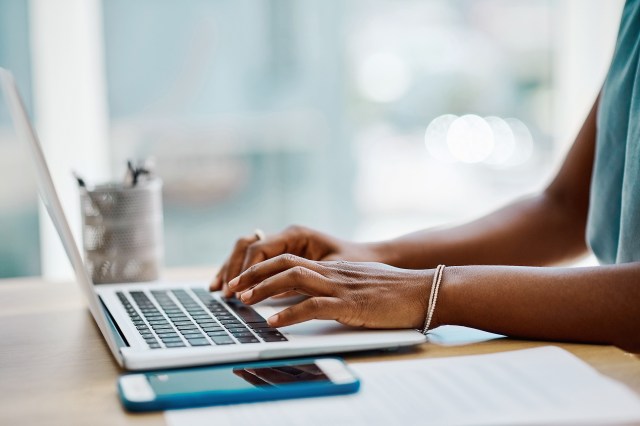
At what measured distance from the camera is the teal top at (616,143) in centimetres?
109

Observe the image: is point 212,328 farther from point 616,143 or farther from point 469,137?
point 469,137

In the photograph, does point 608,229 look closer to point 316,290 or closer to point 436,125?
point 316,290

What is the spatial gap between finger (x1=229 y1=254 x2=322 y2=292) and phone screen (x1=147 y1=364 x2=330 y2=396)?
17cm

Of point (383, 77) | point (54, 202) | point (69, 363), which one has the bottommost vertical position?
point (69, 363)

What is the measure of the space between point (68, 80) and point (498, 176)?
1894 mm

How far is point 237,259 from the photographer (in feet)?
3.52

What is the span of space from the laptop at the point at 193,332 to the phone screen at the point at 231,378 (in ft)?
0.10

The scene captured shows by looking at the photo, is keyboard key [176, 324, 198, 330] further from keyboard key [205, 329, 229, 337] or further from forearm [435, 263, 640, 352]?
forearm [435, 263, 640, 352]

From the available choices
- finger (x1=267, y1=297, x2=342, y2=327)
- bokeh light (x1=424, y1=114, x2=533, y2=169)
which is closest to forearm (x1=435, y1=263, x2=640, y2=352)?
finger (x1=267, y1=297, x2=342, y2=327)

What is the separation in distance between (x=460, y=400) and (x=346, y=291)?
21cm

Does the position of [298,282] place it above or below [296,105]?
below

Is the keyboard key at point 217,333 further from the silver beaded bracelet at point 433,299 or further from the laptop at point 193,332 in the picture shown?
the silver beaded bracelet at point 433,299

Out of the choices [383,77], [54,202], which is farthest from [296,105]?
[54,202]

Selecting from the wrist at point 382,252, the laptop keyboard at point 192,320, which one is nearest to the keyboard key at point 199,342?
the laptop keyboard at point 192,320
